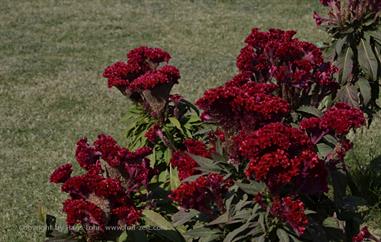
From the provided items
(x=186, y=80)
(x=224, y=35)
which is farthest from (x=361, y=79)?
(x=224, y=35)

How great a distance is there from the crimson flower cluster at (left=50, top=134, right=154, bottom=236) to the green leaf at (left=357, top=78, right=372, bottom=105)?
236cm

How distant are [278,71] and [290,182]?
1147 mm

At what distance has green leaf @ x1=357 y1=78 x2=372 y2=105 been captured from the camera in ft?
18.4

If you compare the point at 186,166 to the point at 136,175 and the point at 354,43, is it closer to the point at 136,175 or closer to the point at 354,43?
the point at 136,175

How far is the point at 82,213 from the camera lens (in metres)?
3.37

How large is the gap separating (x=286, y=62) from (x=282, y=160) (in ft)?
4.65

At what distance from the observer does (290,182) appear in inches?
132

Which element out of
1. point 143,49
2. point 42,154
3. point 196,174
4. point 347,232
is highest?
point 143,49

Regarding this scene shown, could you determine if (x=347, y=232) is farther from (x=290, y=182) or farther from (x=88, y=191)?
(x=88, y=191)

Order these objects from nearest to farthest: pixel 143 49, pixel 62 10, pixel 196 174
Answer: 1. pixel 196 174
2. pixel 143 49
3. pixel 62 10

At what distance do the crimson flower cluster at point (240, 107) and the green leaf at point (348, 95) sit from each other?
6.66 feet

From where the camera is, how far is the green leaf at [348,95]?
5.53 meters

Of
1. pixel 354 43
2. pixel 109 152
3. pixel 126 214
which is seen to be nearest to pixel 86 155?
pixel 109 152

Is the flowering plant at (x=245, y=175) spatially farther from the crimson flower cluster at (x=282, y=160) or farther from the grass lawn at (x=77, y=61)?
the grass lawn at (x=77, y=61)
